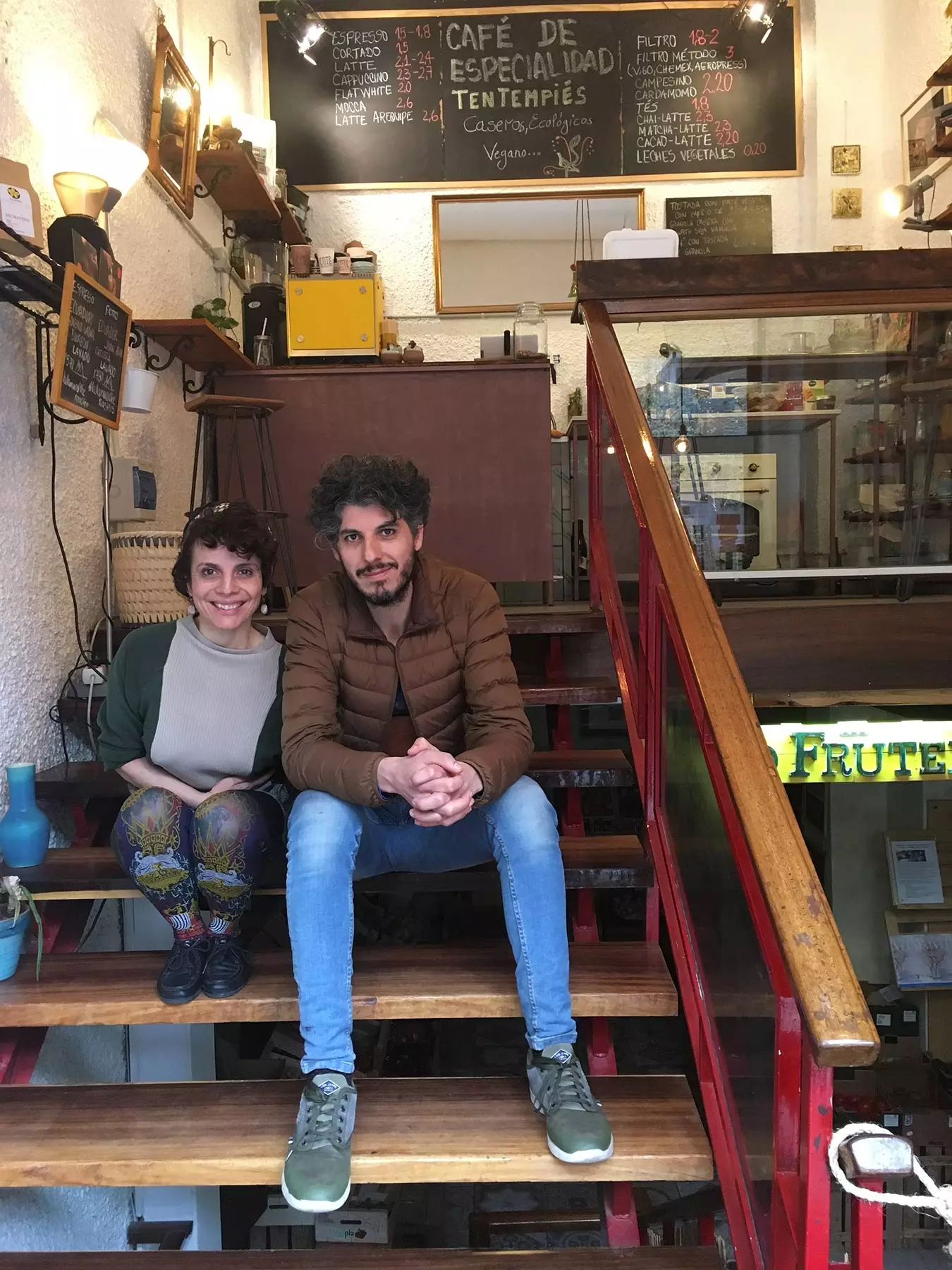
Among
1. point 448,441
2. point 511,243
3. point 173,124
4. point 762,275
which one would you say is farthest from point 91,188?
point 511,243

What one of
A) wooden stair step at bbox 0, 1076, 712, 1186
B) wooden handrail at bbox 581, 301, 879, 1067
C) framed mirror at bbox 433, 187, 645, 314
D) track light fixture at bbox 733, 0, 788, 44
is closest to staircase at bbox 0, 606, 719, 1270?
wooden stair step at bbox 0, 1076, 712, 1186

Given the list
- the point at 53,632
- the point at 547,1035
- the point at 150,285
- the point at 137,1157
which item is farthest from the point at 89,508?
the point at 547,1035

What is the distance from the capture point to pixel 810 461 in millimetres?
2738

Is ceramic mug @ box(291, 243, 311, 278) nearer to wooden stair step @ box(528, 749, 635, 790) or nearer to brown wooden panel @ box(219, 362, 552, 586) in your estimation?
brown wooden panel @ box(219, 362, 552, 586)

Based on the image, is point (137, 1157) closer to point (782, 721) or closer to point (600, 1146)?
point (600, 1146)

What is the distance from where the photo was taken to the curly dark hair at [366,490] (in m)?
1.64

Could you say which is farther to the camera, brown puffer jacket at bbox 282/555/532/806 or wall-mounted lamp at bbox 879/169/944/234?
wall-mounted lamp at bbox 879/169/944/234

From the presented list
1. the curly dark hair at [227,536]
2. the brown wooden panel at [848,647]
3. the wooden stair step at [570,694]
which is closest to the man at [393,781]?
the curly dark hair at [227,536]

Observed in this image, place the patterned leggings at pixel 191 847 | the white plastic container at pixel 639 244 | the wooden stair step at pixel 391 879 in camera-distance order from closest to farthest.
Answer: the patterned leggings at pixel 191 847, the wooden stair step at pixel 391 879, the white plastic container at pixel 639 244

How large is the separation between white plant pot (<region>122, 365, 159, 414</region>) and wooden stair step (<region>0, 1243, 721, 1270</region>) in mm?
1934

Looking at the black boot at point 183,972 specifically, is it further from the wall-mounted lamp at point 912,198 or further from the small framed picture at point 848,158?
the small framed picture at point 848,158

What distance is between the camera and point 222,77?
418 centimetres

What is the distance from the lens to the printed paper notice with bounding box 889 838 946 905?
459 cm

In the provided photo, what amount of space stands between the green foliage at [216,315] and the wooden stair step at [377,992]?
2213mm
